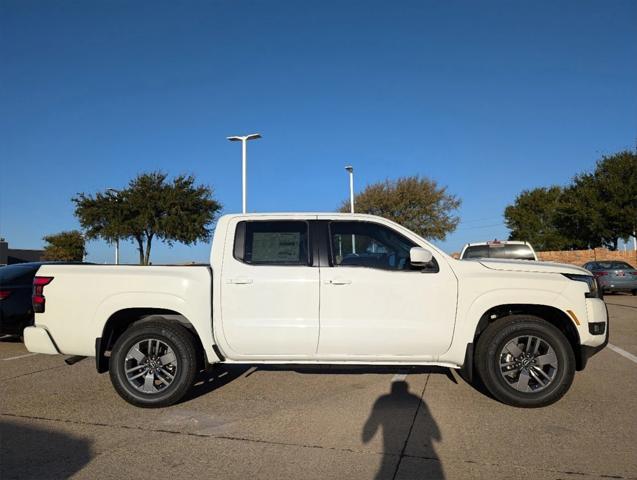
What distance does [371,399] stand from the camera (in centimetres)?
550

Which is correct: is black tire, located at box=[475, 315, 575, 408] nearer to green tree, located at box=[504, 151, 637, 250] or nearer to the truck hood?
the truck hood

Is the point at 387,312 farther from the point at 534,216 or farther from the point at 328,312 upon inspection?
the point at 534,216

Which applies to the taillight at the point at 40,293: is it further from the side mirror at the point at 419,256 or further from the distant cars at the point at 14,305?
the side mirror at the point at 419,256

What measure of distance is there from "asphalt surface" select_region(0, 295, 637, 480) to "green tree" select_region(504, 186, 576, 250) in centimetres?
5109

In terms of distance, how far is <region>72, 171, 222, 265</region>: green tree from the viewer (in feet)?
97.8

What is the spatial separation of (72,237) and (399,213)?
3642cm

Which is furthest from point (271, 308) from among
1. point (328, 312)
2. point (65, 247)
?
point (65, 247)

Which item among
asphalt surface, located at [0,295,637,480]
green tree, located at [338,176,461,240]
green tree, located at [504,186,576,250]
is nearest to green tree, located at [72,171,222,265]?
green tree, located at [338,176,461,240]

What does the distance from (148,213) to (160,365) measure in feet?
84.7

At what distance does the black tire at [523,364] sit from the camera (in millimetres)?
5137

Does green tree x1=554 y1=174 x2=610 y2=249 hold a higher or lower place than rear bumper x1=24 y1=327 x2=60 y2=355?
higher

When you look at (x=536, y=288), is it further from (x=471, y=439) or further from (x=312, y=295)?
(x=312, y=295)

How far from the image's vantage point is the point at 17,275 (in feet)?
30.0

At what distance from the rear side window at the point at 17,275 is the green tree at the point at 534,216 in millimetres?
51502
